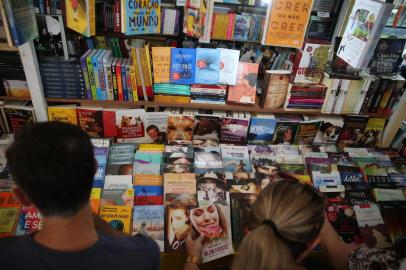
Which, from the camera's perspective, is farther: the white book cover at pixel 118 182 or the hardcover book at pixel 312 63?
the hardcover book at pixel 312 63

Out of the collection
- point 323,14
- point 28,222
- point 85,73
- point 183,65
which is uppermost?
point 323,14

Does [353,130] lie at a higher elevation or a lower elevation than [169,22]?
lower

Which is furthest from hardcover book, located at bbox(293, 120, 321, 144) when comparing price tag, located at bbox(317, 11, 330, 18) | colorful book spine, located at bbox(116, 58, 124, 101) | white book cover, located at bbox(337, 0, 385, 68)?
colorful book spine, located at bbox(116, 58, 124, 101)

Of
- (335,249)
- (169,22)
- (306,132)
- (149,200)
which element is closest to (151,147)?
(149,200)

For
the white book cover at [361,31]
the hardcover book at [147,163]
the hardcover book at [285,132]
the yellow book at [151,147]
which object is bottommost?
the hardcover book at [147,163]

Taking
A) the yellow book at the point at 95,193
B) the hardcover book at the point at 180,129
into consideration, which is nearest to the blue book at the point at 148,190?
the yellow book at the point at 95,193

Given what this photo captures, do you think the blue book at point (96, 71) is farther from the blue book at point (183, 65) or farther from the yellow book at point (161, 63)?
the blue book at point (183, 65)

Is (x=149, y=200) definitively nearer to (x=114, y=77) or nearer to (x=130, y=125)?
(x=130, y=125)

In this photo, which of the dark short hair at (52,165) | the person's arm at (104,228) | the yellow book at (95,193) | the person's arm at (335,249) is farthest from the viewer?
the yellow book at (95,193)

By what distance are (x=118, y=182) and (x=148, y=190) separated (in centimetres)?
22

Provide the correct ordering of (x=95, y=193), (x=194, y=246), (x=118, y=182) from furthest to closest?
(x=118, y=182) < (x=95, y=193) < (x=194, y=246)

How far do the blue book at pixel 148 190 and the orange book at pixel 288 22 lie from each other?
50.8 inches

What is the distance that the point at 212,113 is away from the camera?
247 cm

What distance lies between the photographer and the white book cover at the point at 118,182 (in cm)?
211
